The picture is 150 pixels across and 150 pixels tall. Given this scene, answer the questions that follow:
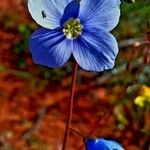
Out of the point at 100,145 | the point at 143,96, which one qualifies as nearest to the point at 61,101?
the point at 143,96

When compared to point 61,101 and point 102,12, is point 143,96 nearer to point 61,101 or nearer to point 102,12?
point 102,12

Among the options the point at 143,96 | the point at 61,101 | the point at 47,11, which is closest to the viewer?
the point at 47,11

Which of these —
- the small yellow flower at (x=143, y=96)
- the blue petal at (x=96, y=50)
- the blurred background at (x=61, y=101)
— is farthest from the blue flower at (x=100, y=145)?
the blurred background at (x=61, y=101)

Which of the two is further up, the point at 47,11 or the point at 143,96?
the point at 47,11

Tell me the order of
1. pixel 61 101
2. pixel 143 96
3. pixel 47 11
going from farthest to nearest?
pixel 61 101, pixel 143 96, pixel 47 11

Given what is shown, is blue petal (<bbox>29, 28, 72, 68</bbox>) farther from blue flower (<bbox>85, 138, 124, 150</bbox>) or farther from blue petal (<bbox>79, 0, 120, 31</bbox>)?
blue flower (<bbox>85, 138, 124, 150</bbox>)

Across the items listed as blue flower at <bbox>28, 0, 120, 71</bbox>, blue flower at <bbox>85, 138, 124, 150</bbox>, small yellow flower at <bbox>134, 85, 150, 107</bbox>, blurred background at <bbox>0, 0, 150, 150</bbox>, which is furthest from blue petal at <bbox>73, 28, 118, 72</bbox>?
blurred background at <bbox>0, 0, 150, 150</bbox>

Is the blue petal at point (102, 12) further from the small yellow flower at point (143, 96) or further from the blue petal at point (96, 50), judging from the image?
the small yellow flower at point (143, 96)

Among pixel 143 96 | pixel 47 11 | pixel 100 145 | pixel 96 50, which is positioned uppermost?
pixel 47 11
